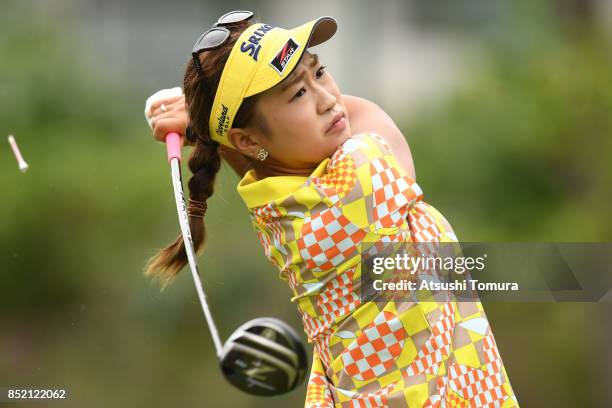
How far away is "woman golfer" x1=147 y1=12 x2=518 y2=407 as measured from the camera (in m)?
1.92

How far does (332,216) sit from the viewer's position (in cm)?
191

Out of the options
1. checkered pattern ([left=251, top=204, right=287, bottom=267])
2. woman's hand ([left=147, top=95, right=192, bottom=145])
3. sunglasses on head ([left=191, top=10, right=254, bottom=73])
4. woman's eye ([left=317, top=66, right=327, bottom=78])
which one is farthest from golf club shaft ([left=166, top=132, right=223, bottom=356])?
woman's eye ([left=317, top=66, right=327, bottom=78])

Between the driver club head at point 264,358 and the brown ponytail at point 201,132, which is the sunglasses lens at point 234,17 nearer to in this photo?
the brown ponytail at point 201,132

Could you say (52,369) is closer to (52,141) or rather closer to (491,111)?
(52,141)

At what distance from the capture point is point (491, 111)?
4.57 metres

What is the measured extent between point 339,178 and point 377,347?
0.99 feet

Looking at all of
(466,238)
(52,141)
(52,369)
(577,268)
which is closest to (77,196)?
(52,141)

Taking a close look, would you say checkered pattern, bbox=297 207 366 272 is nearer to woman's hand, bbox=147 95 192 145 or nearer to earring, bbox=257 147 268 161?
earring, bbox=257 147 268 161

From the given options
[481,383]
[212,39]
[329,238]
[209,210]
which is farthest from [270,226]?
[209,210]

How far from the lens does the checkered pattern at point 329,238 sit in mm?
1916

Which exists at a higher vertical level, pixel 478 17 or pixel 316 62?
pixel 478 17

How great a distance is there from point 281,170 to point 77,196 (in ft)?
8.60

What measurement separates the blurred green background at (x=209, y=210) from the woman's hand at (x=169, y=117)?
6.72 ft

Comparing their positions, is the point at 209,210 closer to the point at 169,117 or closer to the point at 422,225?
the point at 169,117
